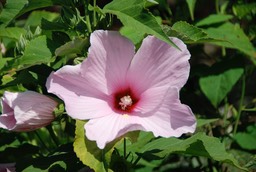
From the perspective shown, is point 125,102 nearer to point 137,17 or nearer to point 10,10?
point 137,17

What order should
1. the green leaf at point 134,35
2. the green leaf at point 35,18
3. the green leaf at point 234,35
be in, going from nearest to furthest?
the green leaf at point 134,35 < the green leaf at point 234,35 < the green leaf at point 35,18

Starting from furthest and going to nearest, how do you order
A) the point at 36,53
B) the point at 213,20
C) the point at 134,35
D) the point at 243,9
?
the point at 243,9, the point at 213,20, the point at 134,35, the point at 36,53

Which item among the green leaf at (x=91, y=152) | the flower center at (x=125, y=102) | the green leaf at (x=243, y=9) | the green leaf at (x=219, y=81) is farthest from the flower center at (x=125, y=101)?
the green leaf at (x=243, y=9)

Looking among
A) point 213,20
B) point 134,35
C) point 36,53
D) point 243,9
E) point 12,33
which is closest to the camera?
point 36,53

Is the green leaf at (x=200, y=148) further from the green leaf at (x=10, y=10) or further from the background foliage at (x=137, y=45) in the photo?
the green leaf at (x=10, y=10)

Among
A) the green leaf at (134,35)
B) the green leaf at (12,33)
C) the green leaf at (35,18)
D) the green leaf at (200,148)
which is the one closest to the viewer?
the green leaf at (200,148)

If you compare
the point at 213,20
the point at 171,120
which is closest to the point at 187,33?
the point at 171,120

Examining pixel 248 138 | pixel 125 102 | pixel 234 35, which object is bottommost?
pixel 248 138

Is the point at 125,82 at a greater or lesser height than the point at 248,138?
greater

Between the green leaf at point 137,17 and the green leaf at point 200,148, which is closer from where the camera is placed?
the green leaf at point 137,17
